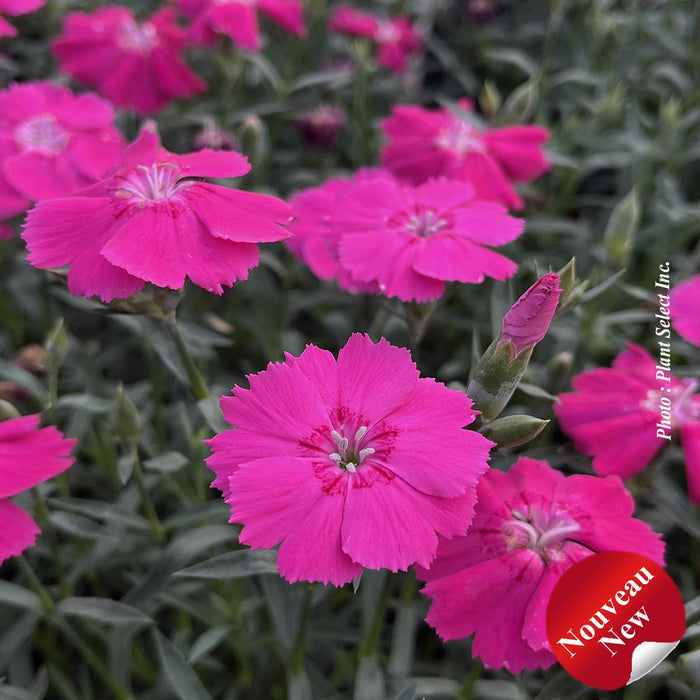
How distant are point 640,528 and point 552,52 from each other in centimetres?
199

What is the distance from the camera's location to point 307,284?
67.8 inches

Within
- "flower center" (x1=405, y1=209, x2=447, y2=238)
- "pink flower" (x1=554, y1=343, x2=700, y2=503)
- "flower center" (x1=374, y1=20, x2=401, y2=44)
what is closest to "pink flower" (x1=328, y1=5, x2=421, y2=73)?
"flower center" (x1=374, y1=20, x2=401, y2=44)

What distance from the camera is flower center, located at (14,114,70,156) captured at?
1287mm

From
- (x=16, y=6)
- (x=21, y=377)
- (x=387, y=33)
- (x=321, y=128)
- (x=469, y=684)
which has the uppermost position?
(x=16, y=6)

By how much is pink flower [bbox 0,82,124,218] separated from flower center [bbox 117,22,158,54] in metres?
0.31

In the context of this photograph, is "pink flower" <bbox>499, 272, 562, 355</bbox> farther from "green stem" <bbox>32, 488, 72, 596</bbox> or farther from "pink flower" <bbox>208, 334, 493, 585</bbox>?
"green stem" <bbox>32, 488, 72, 596</bbox>

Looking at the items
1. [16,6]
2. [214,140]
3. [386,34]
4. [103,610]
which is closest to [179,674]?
[103,610]

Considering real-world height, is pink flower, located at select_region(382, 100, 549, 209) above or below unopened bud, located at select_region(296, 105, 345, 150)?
above

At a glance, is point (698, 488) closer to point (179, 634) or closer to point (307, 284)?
point (179, 634)

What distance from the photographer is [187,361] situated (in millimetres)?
946

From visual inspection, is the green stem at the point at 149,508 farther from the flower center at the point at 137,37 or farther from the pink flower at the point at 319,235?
the flower center at the point at 137,37

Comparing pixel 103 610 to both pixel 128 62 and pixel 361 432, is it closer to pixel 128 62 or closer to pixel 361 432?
pixel 361 432

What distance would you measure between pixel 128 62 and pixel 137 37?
0.34ft

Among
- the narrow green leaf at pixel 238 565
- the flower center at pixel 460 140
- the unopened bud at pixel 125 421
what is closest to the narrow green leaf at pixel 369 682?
the narrow green leaf at pixel 238 565
